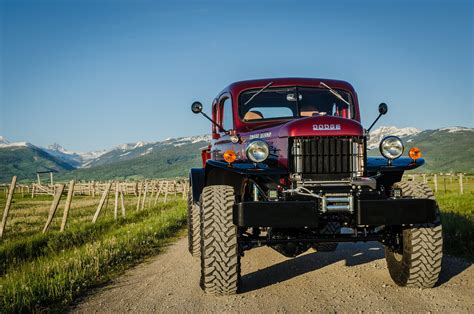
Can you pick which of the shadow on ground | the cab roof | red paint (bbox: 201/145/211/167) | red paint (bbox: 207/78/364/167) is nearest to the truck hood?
red paint (bbox: 207/78/364/167)

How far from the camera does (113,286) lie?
6000 mm

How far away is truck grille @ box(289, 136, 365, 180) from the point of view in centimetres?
546

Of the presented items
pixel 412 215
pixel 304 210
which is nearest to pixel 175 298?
pixel 304 210

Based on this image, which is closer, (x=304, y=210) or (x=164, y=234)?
(x=304, y=210)

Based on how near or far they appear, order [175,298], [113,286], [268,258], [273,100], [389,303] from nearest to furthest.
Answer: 1. [389,303]
2. [175,298]
3. [113,286]
4. [273,100]
5. [268,258]

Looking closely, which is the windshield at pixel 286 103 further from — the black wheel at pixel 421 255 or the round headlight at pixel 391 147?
the black wheel at pixel 421 255

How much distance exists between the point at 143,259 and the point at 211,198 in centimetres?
318

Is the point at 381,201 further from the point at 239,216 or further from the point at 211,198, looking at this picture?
the point at 211,198

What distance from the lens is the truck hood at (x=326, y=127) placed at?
5.40 m

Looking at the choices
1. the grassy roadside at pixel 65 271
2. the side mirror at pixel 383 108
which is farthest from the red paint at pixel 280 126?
the grassy roadside at pixel 65 271

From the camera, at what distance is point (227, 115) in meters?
7.66

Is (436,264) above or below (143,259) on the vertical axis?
above

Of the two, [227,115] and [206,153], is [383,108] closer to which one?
[227,115]

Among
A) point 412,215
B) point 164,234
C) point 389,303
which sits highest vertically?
point 412,215
